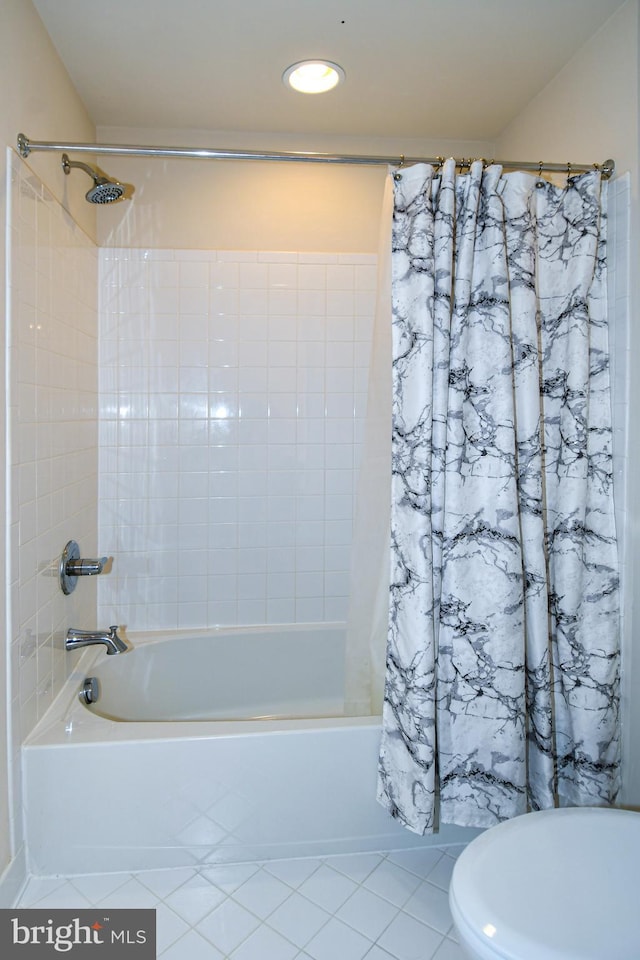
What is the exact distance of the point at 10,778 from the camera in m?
1.60

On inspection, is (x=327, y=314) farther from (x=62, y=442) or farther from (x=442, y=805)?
(x=442, y=805)

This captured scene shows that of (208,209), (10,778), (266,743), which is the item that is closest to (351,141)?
(208,209)

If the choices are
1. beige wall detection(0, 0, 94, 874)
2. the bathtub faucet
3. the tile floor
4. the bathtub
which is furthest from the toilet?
the bathtub faucet

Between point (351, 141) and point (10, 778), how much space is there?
8.30 ft

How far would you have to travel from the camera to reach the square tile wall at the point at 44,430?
1.59 meters

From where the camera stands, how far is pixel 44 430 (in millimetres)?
1817

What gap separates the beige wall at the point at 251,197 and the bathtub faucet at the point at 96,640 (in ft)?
4.94

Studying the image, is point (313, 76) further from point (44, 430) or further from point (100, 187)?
point (44, 430)

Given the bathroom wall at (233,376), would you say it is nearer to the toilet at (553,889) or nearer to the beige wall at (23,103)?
the beige wall at (23,103)

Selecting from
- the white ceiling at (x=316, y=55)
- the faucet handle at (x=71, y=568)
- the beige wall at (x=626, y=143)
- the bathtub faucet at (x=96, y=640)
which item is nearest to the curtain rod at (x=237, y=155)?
the beige wall at (x=626, y=143)

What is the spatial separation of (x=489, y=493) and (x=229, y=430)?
128 cm

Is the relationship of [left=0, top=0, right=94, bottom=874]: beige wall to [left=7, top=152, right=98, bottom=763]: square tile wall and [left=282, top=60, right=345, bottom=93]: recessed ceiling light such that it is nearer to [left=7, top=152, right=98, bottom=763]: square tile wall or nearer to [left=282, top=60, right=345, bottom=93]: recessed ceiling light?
[left=7, top=152, right=98, bottom=763]: square tile wall

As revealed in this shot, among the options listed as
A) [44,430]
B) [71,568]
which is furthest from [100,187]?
[71,568]

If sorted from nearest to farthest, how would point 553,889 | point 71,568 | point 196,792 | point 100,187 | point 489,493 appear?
point 553,889 < point 489,493 < point 196,792 < point 100,187 < point 71,568
